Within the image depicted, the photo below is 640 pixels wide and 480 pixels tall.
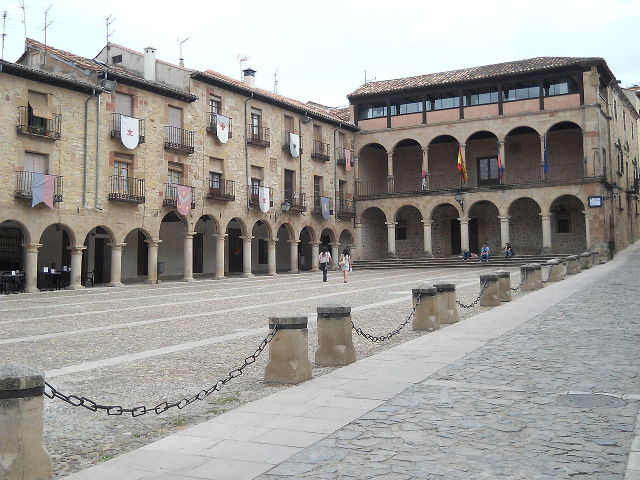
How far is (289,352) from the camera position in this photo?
6.40 metres

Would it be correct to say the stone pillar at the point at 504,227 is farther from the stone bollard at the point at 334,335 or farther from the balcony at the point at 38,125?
the stone bollard at the point at 334,335

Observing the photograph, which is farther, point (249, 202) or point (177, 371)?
point (249, 202)

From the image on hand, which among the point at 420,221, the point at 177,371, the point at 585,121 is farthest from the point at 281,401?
the point at 420,221

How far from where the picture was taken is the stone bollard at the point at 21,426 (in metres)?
3.59

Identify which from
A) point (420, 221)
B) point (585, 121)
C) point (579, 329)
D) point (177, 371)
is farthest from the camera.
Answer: point (420, 221)

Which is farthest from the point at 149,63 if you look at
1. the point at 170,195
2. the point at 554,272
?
the point at 554,272

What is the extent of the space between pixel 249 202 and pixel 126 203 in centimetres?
781

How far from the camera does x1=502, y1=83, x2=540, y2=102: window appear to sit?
36094mm

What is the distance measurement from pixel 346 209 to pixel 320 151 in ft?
14.9

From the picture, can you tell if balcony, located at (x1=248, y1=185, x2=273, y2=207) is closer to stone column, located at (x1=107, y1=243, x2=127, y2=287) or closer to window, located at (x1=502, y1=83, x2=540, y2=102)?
stone column, located at (x1=107, y1=243, x2=127, y2=287)

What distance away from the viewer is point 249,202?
32062 mm

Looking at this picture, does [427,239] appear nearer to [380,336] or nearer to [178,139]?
[178,139]

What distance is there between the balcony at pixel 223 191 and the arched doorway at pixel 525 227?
17.9 m

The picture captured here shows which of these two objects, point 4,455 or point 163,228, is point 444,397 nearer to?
point 4,455
